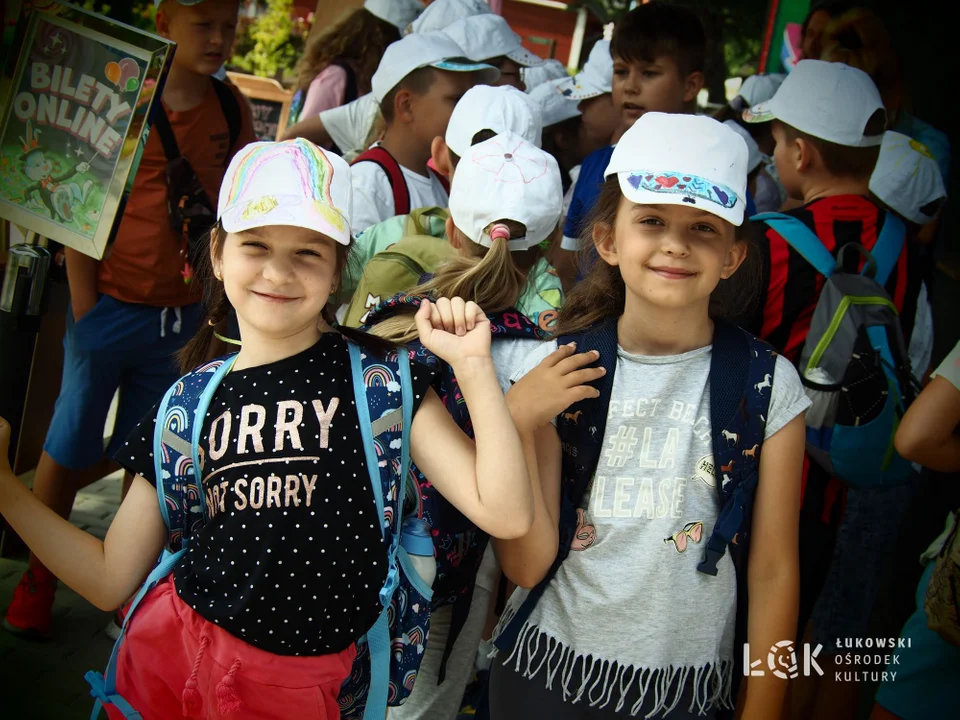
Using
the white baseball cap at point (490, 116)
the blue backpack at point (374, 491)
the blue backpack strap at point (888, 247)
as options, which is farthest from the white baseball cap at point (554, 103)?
the blue backpack at point (374, 491)

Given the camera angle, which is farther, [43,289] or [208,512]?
[43,289]

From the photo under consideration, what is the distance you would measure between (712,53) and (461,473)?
3.63 metres

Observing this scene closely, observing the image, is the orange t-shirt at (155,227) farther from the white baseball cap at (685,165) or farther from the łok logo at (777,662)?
the łok logo at (777,662)

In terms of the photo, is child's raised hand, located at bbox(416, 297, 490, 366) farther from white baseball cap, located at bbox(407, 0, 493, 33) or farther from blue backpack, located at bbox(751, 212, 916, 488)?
white baseball cap, located at bbox(407, 0, 493, 33)

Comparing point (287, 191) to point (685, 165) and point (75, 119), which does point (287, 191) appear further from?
point (75, 119)

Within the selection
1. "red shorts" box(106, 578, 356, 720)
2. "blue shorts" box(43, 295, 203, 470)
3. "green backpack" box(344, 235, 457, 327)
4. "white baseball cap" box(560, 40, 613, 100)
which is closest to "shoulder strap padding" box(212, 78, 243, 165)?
"blue shorts" box(43, 295, 203, 470)

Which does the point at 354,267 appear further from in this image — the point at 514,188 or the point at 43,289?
the point at 43,289

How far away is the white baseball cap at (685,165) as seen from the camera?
1.78 meters

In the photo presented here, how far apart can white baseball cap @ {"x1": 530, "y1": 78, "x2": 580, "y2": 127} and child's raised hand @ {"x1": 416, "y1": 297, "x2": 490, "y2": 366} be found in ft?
8.02

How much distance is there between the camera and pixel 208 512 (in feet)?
5.60

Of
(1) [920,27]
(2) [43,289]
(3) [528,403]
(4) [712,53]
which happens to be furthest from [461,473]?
(4) [712,53]

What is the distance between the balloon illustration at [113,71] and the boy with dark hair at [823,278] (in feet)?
5.69

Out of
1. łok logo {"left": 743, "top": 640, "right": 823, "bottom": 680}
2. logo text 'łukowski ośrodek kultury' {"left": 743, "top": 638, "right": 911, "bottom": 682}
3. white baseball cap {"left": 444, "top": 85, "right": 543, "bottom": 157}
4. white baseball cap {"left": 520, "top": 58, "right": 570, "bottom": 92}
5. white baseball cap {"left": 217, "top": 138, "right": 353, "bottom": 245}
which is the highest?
white baseball cap {"left": 520, "top": 58, "right": 570, "bottom": 92}

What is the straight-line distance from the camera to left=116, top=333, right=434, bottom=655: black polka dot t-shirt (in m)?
1.63
